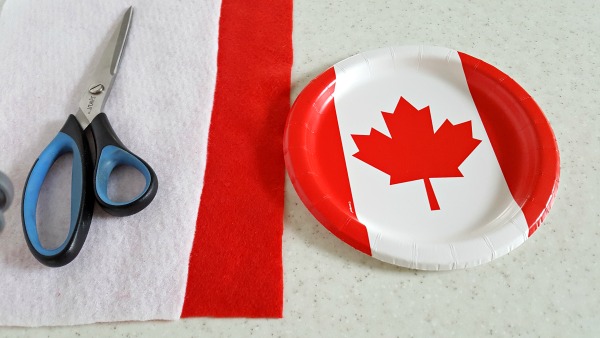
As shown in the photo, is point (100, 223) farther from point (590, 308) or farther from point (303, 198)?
point (590, 308)

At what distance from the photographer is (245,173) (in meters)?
0.53

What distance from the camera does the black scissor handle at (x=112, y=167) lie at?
46cm

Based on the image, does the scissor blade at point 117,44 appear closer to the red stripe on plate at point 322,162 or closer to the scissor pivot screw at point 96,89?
the scissor pivot screw at point 96,89

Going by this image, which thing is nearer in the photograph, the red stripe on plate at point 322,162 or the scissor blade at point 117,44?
the red stripe on plate at point 322,162

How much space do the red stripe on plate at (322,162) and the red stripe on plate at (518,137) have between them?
0.16m

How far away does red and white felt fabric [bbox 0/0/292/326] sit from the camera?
0.46 m

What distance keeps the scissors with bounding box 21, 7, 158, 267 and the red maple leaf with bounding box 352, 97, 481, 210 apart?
9.0 inches

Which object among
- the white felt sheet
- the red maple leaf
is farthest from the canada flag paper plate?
the white felt sheet

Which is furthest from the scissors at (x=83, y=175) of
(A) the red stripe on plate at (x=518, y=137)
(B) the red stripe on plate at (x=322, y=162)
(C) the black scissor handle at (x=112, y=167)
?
(A) the red stripe on plate at (x=518, y=137)

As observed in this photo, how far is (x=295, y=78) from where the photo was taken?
610 mm

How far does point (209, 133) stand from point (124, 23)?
0.20 m

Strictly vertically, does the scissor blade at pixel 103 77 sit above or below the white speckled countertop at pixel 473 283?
above

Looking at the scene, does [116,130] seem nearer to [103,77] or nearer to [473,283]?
[103,77]

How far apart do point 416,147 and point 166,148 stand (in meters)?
0.27
